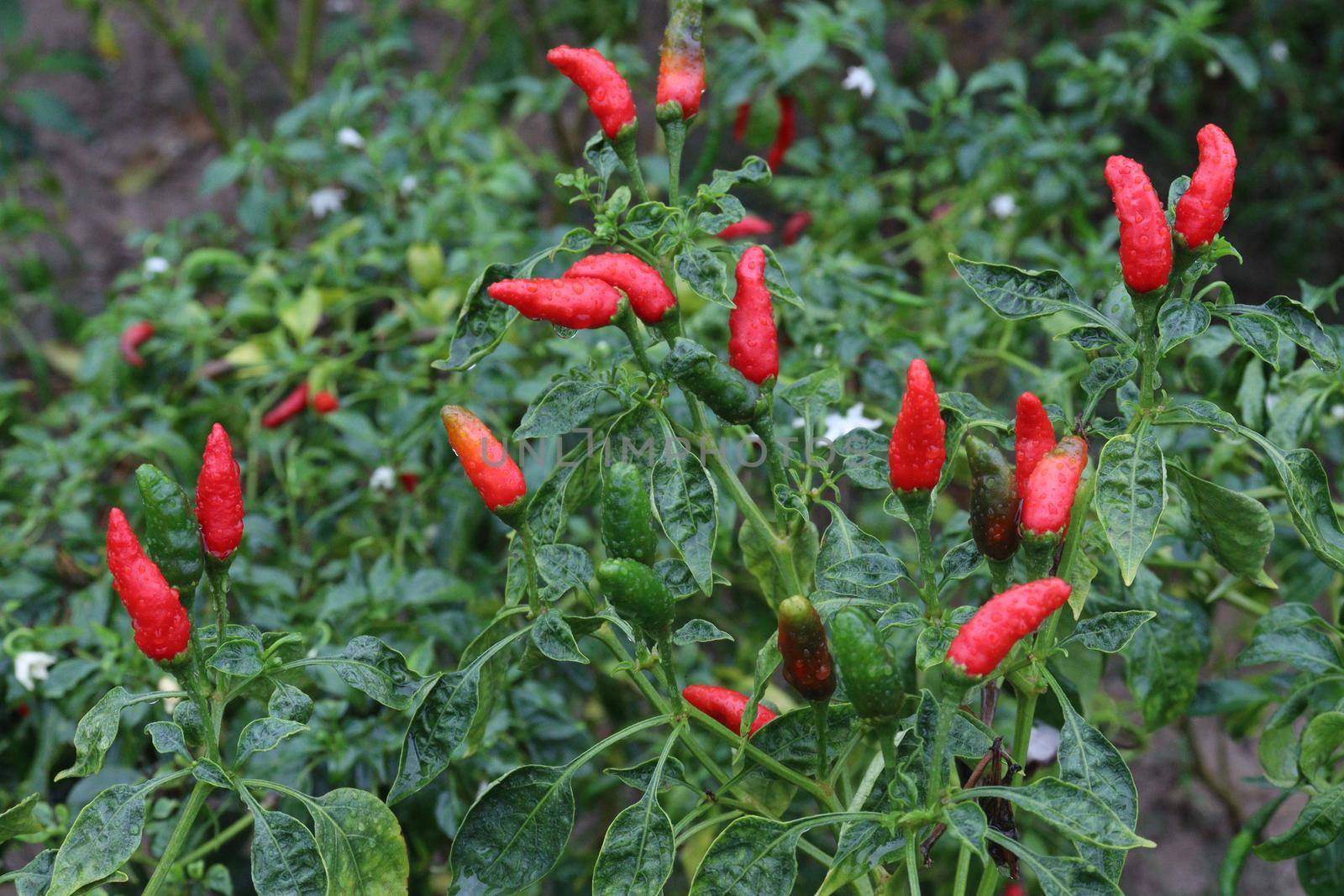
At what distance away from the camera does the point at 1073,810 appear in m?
0.79

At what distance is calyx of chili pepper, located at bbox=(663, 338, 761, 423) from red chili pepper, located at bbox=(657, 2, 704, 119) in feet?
0.73

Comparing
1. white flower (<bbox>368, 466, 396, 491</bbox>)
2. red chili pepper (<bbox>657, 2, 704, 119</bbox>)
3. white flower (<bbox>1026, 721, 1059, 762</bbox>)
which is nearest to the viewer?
red chili pepper (<bbox>657, 2, 704, 119</bbox>)

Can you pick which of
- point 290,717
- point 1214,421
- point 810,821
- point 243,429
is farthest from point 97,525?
point 1214,421

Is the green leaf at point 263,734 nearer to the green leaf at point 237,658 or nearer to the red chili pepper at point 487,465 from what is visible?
the green leaf at point 237,658

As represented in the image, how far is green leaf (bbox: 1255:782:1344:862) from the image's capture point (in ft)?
3.33

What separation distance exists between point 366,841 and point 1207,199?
2.50 feet

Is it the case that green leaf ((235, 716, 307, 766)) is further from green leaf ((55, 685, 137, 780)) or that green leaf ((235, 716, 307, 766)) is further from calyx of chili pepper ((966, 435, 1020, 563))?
calyx of chili pepper ((966, 435, 1020, 563))

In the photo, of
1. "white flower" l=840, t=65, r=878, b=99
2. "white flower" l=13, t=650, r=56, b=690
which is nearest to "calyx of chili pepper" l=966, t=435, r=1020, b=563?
"white flower" l=13, t=650, r=56, b=690

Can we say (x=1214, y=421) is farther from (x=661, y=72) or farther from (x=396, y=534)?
(x=396, y=534)

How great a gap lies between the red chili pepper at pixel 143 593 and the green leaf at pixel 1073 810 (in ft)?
1.81

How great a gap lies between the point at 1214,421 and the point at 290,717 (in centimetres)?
73

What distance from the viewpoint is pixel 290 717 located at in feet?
3.09

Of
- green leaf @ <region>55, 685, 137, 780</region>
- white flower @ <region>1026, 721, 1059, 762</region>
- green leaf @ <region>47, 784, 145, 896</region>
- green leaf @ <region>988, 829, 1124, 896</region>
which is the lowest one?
white flower @ <region>1026, 721, 1059, 762</region>

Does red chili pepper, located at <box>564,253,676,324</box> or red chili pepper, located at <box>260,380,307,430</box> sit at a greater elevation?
red chili pepper, located at <box>564,253,676,324</box>
